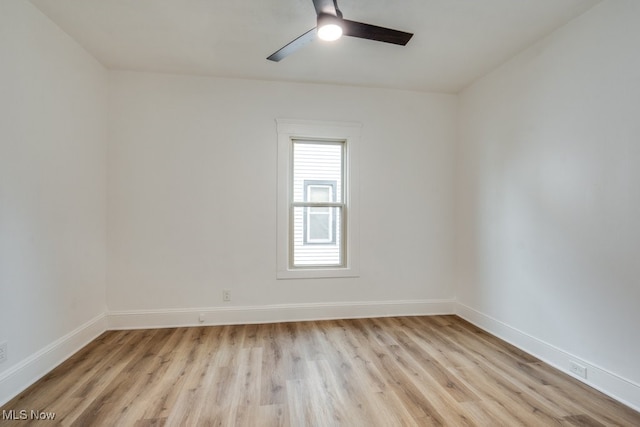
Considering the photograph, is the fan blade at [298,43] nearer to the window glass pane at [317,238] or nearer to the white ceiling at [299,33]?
the white ceiling at [299,33]

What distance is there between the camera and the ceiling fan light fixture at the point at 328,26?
174 centimetres

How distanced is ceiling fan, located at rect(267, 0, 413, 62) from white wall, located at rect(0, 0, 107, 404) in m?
1.88

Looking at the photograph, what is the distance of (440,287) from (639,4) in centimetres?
293

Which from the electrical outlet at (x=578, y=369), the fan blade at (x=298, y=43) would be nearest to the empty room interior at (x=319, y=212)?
the electrical outlet at (x=578, y=369)

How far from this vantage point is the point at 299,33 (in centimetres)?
246

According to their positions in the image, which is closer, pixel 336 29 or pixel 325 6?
pixel 325 6

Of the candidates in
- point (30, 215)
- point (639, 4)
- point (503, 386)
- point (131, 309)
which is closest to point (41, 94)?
point (30, 215)

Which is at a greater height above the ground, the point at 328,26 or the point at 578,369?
the point at 328,26

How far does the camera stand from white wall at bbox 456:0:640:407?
6.24ft

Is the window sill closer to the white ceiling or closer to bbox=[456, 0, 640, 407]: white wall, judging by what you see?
bbox=[456, 0, 640, 407]: white wall

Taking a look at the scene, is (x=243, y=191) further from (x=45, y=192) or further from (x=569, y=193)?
(x=569, y=193)

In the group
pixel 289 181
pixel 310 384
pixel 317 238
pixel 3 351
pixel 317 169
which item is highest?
pixel 317 169

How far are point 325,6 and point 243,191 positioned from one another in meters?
2.06

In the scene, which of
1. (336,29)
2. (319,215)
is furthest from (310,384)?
(336,29)
